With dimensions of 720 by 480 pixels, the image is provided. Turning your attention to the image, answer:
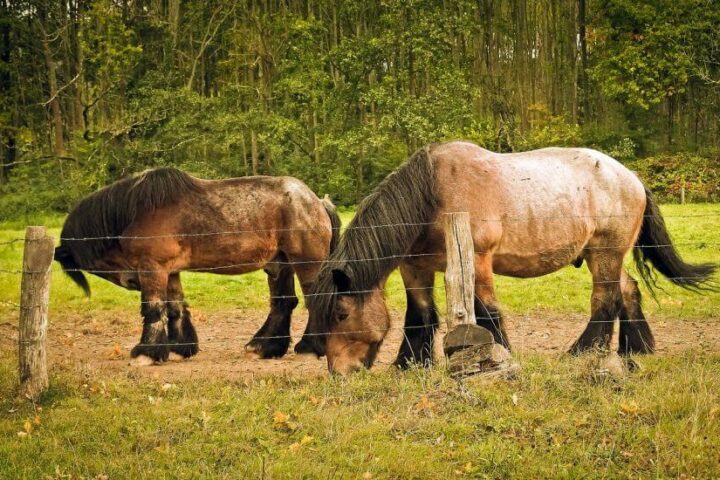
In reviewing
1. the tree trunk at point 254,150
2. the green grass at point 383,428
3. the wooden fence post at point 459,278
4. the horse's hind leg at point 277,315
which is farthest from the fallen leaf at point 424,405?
the tree trunk at point 254,150

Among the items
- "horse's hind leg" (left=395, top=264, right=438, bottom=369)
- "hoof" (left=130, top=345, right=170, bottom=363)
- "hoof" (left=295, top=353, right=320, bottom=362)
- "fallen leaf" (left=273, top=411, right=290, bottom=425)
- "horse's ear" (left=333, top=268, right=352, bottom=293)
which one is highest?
"horse's ear" (left=333, top=268, right=352, bottom=293)

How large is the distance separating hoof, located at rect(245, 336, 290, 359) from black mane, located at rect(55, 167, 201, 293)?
1.84 metres

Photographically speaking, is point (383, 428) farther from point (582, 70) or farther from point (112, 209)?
point (582, 70)

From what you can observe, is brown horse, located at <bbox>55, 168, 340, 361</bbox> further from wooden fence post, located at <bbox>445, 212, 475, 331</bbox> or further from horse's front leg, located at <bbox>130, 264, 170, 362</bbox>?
wooden fence post, located at <bbox>445, 212, 475, 331</bbox>

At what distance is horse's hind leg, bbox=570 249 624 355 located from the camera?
7383 mm

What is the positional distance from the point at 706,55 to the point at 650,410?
3065 cm

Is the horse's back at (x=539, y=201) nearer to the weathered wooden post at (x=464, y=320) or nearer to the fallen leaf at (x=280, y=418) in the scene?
the weathered wooden post at (x=464, y=320)

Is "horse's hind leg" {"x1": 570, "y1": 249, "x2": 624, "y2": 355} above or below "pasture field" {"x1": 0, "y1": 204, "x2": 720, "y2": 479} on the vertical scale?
above

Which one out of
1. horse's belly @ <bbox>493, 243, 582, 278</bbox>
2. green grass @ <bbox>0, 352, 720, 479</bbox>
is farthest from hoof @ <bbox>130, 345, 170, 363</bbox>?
horse's belly @ <bbox>493, 243, 582, 278</bbox>

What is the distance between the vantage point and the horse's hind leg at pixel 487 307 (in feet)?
21.6

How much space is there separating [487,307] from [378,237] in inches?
44.4

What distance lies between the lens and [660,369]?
6422mm

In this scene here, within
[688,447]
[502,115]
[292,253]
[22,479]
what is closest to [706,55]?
[502,115]

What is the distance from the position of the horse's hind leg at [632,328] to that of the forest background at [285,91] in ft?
61.4
